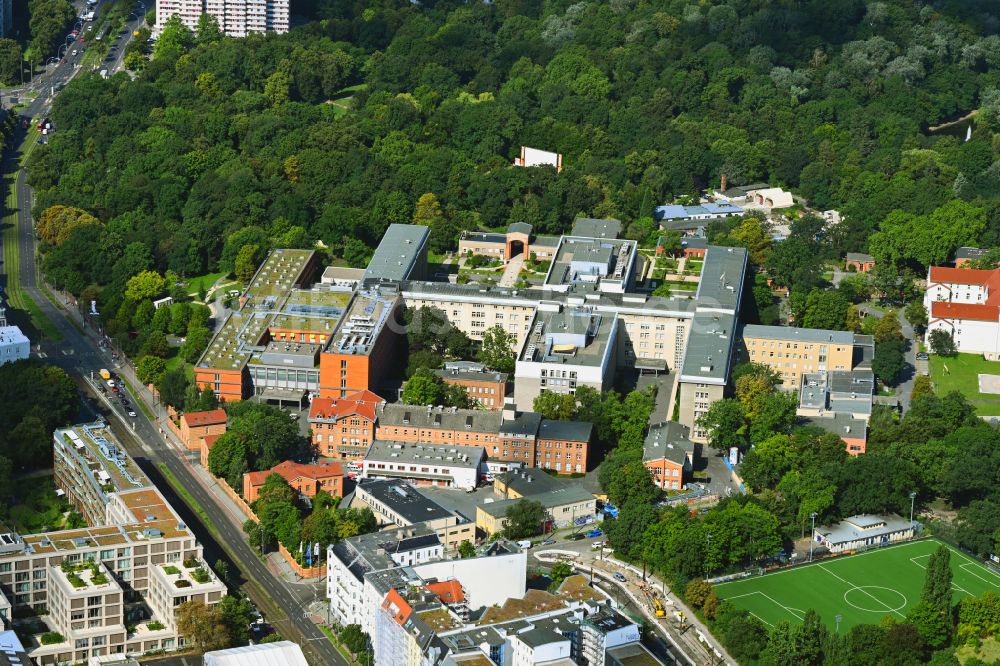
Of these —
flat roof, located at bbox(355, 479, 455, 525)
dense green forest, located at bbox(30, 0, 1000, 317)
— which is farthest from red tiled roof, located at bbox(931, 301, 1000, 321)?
flat roof, located at bbox(355, 479, 455, 525)

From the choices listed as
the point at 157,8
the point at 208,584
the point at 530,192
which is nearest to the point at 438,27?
the point at 157,8

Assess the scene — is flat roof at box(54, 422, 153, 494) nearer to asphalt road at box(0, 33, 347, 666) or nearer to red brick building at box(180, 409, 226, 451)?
asphalt road at box(0, 33, 347, 666)

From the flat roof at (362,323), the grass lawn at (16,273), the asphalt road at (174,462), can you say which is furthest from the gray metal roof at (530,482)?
the grass lawn at (16,273)

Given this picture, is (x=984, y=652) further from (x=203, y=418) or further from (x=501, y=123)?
(x=501, y=123)

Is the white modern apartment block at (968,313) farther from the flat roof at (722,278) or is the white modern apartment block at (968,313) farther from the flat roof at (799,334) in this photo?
the flat roof at (722,278)

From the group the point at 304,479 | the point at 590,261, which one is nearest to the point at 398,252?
the point at 590,261
